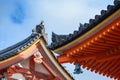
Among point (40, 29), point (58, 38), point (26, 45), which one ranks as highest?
point (40, 29)

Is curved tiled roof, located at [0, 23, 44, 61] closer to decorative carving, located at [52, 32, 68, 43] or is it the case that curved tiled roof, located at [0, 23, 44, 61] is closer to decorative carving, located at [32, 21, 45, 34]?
decorative carving, located at [32, 21, 45, 34]

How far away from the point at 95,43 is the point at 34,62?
1189 centimetres

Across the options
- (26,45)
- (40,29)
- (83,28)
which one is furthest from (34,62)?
(83,28)

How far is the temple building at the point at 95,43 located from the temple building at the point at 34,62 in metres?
8.48

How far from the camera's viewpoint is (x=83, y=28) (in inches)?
320

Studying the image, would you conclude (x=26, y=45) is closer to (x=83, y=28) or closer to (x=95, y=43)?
(x=95, y=43)

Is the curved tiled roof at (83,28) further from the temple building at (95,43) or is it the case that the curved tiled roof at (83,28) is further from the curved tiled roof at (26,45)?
the curved tiled roof at (26,45)

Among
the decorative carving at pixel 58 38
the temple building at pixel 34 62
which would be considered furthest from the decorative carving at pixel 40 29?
the decorative carving at pixel 58 38

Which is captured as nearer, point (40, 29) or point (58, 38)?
point (58, 38)

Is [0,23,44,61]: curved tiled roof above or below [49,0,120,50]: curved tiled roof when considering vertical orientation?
above

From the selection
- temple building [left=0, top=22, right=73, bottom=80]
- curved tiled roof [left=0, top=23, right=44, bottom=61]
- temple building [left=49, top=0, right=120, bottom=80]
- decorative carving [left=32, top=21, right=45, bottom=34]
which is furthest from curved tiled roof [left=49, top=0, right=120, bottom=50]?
decorative carving [left=32, top=21, right=45, bottom=34]

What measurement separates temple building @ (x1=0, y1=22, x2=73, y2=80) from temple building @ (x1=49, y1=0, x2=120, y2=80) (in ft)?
27.8

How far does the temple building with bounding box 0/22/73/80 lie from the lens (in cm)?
1748

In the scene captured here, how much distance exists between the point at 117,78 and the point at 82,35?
2.57 metres
